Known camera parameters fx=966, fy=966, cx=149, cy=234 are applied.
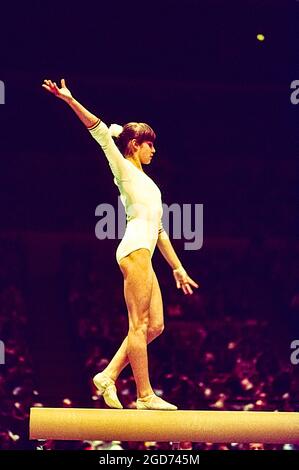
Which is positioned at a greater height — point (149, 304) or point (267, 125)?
point (267, 125)

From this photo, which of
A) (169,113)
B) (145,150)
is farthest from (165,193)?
(145,150)

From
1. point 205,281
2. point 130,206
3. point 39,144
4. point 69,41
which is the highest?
point 69,41

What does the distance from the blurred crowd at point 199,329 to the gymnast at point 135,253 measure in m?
2.71

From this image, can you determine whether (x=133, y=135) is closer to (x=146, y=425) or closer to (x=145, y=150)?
(x=145, y=150)

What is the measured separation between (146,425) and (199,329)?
3.82 metres

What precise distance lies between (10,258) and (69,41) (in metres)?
1.92

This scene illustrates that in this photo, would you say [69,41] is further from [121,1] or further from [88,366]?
[88,366]

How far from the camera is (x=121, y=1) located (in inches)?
303

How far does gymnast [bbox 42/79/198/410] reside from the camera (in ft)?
15.6

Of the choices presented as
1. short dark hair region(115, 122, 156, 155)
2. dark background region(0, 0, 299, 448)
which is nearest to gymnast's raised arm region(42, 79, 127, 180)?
short dark hair region(115, 122, 156, 155)

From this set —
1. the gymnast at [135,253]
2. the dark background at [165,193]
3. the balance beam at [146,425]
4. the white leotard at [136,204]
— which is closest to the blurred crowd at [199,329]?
the dark background at [165,193]

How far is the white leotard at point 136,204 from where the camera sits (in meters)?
4.82

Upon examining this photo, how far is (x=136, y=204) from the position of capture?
488 centimetres

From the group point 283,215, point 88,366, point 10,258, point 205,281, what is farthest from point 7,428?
point 283,215
